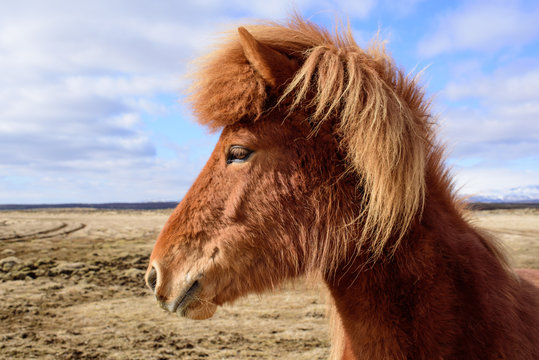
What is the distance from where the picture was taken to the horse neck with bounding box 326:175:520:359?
147 centimetres

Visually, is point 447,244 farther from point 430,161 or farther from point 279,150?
point 279,150

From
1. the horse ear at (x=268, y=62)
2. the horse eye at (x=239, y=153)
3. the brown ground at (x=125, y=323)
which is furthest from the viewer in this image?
the brown ground at (x=125, y=323)

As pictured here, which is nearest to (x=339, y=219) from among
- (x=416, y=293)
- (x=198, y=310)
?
(x=416, y=293)

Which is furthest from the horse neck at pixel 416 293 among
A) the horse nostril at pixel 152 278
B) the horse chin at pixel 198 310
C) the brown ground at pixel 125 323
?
the brown ground at pixel 125 323

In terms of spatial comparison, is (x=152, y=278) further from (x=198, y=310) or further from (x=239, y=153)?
(x=239, y=153)

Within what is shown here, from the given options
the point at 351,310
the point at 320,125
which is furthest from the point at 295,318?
the point at 320,125

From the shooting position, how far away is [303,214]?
161cm

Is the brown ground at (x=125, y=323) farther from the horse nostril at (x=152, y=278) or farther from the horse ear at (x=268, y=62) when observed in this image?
the horse ear at (x=268, y=62)

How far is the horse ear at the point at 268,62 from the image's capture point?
1.57 m

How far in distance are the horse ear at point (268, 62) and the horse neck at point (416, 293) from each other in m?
0.87

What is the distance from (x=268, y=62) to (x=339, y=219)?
0.76m

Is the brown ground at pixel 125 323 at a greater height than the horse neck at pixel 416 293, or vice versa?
the horse neck at pixel 416 293

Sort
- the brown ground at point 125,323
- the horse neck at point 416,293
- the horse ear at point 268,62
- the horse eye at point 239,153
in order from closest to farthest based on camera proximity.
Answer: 1. the horse neck at point 416,293
2. the horse ear at point 268,62
3. the horse eye at point 239,153
4. the brown ground at point 125,323

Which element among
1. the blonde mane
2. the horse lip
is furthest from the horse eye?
the horse lip
